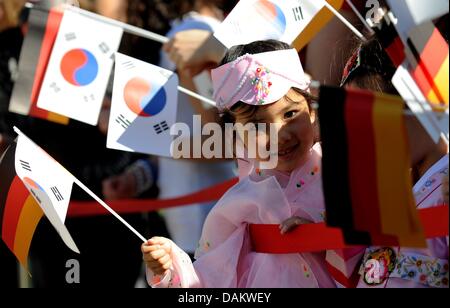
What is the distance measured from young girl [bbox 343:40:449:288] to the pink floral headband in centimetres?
16

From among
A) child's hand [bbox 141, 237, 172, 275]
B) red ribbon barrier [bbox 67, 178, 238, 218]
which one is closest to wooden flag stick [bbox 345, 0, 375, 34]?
child's hand [bbox 141, 237, 172, 275]

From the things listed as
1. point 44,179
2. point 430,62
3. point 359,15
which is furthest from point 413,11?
point 44,179

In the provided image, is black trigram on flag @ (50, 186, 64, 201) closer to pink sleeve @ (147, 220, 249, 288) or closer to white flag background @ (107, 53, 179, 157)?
pink sleeve @ (147, 220, 249, 288)

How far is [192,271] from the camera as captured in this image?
2920mm

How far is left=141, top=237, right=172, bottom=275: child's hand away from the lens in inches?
110

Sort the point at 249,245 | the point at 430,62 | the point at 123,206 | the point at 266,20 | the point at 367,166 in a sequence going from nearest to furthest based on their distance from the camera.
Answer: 1. the point at 367,166
2. the point at 430,62
3. the point at 249,245
4. the point at 266,20
5. the point at 123,206

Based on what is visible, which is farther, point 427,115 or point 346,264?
point 346,264

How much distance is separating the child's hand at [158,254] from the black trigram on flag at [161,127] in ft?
2.38

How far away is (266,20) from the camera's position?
11.2 feet

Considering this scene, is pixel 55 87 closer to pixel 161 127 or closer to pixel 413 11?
pixel 161 127

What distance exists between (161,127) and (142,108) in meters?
0.09

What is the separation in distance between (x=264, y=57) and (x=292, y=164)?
0.31 metres
